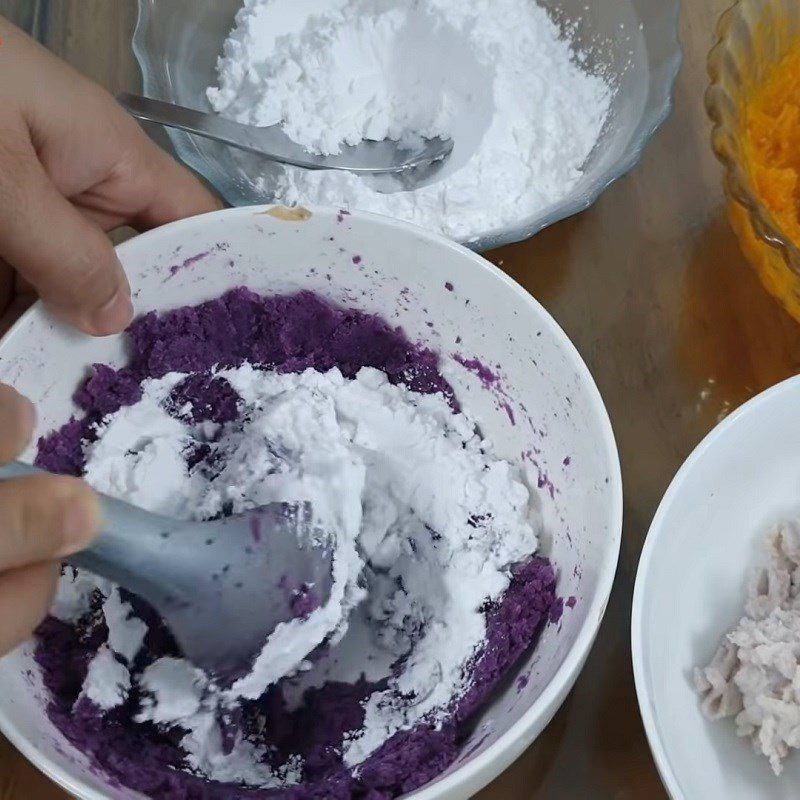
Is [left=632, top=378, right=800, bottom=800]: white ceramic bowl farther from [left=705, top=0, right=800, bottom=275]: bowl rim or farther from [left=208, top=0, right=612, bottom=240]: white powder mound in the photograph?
[left=208, top=0, right=612, bottom=240]: white powder mound

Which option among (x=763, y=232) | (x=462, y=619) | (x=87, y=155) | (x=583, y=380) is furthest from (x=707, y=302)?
(x=87, y=155)

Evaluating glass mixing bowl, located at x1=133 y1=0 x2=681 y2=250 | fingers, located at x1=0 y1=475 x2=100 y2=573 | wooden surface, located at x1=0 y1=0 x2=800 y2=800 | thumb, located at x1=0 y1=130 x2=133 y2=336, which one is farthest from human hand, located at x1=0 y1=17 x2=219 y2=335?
wooden surface, located at x1=0 y1=0 x2=800 y2=800

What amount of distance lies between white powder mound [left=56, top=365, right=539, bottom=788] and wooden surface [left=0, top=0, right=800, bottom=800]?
16cm

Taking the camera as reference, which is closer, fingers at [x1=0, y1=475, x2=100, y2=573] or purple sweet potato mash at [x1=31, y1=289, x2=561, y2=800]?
fingers at [x1=0, y1=475, x2=100, y2=573]

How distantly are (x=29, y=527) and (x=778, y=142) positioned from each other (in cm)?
78

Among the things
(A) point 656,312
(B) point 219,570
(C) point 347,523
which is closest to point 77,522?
(B) point 219,570

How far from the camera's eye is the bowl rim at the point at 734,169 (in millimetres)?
779

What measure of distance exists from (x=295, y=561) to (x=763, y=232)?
19.3 inches

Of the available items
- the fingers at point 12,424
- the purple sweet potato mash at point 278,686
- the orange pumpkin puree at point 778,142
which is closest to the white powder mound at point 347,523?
the purple sweet potato mash at point 278,686

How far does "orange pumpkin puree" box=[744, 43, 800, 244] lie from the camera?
0.87 metres

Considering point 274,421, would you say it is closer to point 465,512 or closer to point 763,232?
point 465,512

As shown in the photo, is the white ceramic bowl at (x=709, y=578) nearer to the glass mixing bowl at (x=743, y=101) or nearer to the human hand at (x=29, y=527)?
the glass mixing bowl at (x=743, y=101)

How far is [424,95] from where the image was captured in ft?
3.40

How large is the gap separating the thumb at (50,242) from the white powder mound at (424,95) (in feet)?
0.92
